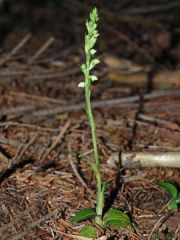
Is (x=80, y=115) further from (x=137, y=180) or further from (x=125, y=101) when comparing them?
(x=137, y=180)

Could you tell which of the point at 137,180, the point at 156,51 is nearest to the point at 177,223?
the point at 137,180

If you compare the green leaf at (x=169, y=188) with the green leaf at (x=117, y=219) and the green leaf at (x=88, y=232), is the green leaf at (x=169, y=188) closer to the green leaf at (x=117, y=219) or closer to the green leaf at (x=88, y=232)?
the green leaf at (x=117, y=219)

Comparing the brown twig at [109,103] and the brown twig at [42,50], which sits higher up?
the brown twig at [42,50]

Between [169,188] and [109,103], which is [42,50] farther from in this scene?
[169,188]

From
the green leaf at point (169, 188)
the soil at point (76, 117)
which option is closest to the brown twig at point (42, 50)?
the soil at point (76, 117)

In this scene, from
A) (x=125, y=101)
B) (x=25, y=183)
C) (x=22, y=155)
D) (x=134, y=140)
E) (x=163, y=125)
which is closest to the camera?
(x=25, y=183)

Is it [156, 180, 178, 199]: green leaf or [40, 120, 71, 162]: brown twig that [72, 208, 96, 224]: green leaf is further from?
[40, 120, 71, 162]: brown twig

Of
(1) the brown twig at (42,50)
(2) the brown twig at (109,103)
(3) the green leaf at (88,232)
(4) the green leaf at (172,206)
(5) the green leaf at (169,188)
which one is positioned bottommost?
(3) the green leaf at (88,232)
